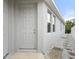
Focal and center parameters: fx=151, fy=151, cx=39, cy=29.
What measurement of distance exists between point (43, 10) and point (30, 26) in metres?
1.08

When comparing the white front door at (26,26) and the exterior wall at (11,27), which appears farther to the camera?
the white front door at (26,26)

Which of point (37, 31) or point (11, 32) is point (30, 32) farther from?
point (11, 32)

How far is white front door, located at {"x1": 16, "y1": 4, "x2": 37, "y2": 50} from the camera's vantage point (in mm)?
7789

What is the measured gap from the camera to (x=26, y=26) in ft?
25.8

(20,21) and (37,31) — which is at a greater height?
(20,21)

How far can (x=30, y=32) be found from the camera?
783 centimetres

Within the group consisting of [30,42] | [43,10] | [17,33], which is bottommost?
[30,42]

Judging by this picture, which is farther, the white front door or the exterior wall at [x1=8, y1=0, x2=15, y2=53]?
the white front door

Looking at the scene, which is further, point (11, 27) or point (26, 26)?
point (26, 26)

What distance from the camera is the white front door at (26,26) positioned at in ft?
25.6
